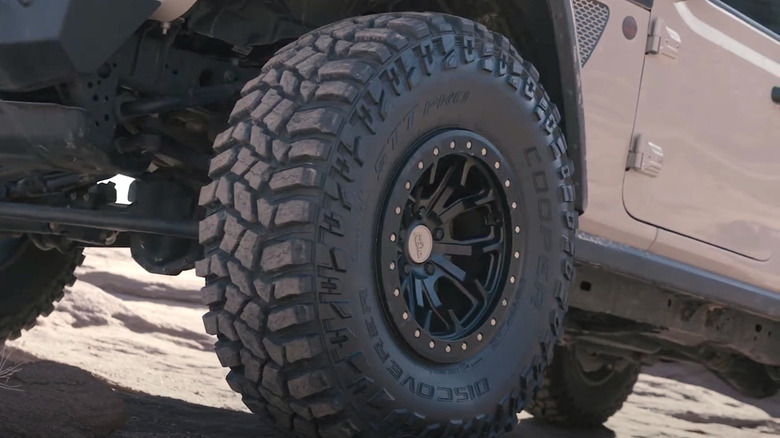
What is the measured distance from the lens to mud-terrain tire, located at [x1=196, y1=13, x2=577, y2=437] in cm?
216

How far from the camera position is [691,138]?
3.58 m

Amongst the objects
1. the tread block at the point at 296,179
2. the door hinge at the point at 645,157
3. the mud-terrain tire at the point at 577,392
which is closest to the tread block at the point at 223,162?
the tread block at the point at 296,179

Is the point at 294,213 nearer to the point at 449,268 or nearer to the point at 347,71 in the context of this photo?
the point at 347,71

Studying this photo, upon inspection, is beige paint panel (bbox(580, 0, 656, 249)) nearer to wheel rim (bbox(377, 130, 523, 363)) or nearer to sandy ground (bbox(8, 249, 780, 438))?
wheel rim (bbox(377, 130, 523, 363))

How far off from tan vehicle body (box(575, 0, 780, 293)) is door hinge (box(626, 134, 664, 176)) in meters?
0.02

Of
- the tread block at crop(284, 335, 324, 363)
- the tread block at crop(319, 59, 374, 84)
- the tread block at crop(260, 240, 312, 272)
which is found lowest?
the tread block at crop(284, 335, 324, 363)

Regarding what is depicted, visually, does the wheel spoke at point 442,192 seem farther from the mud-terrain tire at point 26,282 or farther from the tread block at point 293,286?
the mud-terrain tire at point 26,282

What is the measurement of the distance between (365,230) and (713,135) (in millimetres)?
1848

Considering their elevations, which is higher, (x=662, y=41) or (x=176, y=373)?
Answer: (x=662, y=41)

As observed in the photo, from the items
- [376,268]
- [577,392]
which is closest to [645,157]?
[376,268]

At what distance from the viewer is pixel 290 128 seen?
222 cm

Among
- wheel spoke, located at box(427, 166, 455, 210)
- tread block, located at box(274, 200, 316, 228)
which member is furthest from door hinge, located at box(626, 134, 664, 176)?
tread block, located at box(274, 200, 316, 228)

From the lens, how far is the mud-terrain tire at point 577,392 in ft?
16.4

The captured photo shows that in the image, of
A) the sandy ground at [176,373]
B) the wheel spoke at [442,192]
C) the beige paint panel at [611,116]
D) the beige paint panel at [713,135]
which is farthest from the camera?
the sandy ground at [176,373]
